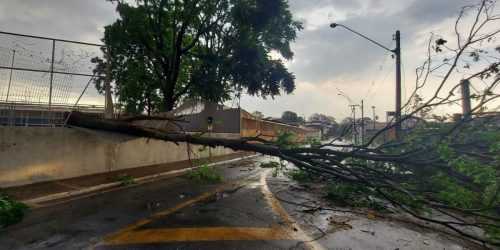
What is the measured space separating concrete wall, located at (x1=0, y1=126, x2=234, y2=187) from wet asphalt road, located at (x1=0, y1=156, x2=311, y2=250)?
2.51m

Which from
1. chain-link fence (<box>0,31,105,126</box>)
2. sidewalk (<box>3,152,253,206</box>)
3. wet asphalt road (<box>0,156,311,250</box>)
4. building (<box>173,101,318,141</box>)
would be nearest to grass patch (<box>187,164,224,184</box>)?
sidewalk (<box>3,152,253,206</box>)

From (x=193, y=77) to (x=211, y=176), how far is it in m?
9.64

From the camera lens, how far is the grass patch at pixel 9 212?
4898 mm

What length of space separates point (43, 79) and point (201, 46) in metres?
11.9

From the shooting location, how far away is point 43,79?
8773 mm

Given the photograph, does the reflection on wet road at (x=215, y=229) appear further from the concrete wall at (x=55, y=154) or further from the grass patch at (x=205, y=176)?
the concrete wall at (x=55, y=154)

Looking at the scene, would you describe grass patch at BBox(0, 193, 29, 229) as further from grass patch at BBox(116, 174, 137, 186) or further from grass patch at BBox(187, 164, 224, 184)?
grass patch at BBox(187, 164, 224, 184)

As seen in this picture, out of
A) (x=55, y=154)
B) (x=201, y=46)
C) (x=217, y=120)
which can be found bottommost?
(x=55, y=154)

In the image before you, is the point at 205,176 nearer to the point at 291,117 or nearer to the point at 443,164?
the point at 443,164

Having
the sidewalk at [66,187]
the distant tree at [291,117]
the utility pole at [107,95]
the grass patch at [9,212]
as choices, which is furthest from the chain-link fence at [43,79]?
the distant tree at [291,117]

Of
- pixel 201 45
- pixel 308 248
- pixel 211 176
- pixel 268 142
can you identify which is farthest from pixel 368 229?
pixel 201 45

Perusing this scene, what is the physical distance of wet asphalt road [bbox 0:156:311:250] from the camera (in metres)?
4.18

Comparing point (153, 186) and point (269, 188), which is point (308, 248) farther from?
point (153, 186)

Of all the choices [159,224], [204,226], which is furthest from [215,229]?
[159,224]
